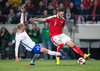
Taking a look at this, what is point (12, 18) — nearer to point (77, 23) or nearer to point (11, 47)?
point (11, 47)

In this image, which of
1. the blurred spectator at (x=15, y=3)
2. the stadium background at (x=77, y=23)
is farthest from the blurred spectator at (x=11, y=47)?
the blurred spectator at (x=15, y=3)

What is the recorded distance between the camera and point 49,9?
1911cm

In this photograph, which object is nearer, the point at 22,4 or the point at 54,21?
the point at 54,21

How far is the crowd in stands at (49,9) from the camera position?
1859 cm

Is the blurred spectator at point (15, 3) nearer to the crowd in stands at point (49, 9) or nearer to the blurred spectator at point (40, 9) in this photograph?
the crowd in stands at point (49, 9)

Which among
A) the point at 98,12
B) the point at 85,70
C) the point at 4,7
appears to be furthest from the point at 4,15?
the point at 85,70

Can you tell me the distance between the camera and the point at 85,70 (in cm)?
1045

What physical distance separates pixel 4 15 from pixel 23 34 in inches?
268

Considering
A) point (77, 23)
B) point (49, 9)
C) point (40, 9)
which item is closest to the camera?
point (77, 23)

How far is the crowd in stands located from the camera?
18.6 m

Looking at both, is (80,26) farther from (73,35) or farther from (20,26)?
(20,26)

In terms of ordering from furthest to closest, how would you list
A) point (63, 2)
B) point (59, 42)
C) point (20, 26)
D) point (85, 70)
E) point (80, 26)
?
1. point (63, 2)
2. point (80, 26)
3. point (59, 42)
4. point (20, 26)
5. point (85, 70)

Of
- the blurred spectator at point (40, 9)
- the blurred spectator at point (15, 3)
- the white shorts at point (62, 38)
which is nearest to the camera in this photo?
the white shorts at point (62, 38)

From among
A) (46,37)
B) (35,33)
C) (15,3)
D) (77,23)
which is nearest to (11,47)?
(35,33)
